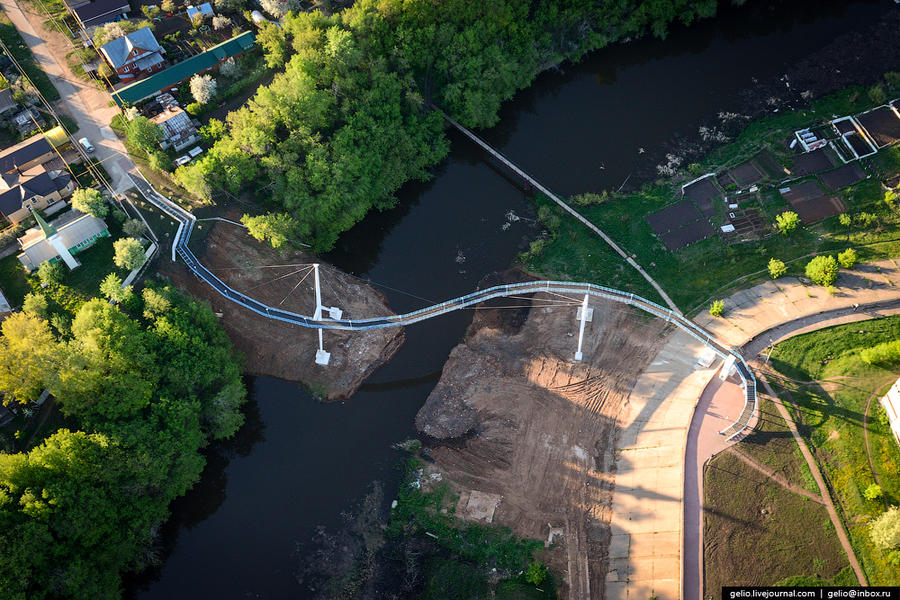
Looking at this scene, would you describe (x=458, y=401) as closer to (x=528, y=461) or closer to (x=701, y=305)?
(x=528, y=461)

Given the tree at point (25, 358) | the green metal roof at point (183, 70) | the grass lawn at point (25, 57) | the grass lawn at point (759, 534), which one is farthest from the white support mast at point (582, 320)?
the grass lawn at point (25, 57)

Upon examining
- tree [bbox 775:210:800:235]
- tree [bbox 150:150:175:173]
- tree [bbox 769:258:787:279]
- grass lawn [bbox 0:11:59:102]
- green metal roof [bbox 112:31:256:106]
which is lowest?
tree [bbox 769:258:787:279]

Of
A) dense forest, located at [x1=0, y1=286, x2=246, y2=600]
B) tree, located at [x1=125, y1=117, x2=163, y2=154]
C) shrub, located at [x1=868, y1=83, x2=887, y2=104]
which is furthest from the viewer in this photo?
shrub, located at [x1=868, y1=83, x2=887, y2=104]

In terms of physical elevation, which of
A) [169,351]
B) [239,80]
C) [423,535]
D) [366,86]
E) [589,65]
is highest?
[239,80]

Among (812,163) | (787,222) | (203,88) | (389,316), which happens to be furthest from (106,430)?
(812,163)

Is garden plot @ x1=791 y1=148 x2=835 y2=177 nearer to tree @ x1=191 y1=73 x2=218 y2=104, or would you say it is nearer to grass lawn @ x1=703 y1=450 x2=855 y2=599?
grass lawn @ x1=703 y1=450 x2=855 y2=599

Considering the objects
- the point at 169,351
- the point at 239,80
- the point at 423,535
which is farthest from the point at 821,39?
the point at 169,351

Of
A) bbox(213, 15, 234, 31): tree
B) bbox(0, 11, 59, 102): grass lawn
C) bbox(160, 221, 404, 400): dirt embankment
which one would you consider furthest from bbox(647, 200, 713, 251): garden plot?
bbox(0, 11, 59, 102): grass lawn
